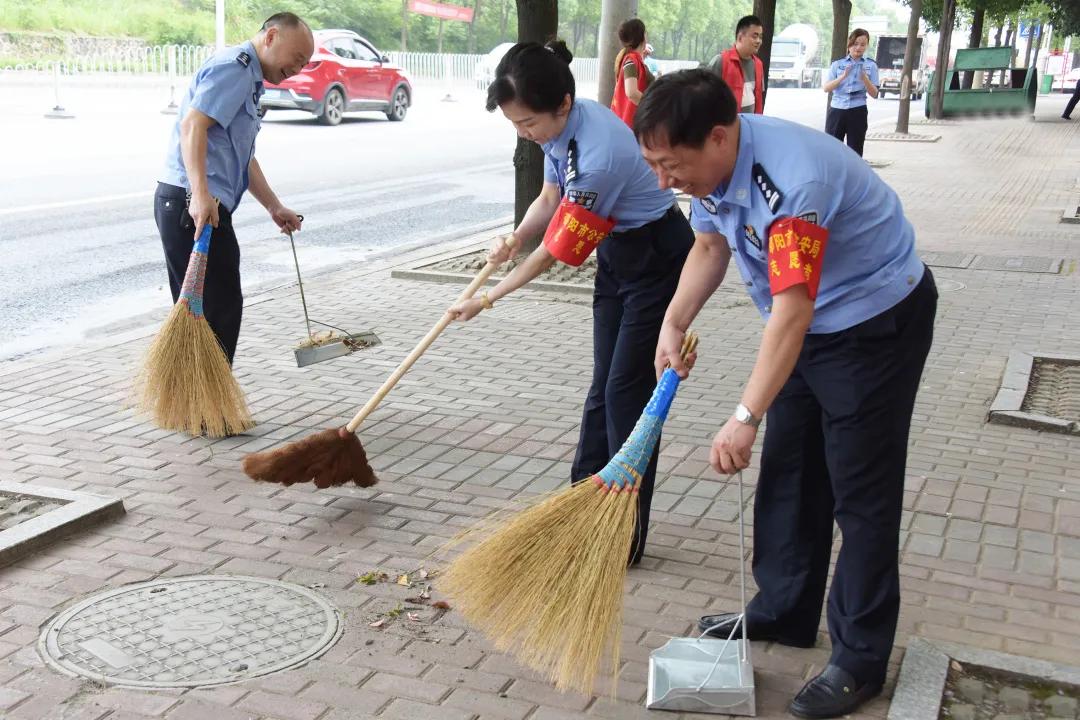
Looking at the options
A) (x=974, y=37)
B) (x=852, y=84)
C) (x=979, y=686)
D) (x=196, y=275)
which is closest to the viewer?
(x=979, y=686)

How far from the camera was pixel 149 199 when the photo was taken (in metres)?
12.8

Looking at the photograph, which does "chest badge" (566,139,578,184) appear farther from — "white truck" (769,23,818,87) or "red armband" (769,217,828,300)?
"white truck" (769,23,818,87)

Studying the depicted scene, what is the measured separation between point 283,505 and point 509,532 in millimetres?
1625

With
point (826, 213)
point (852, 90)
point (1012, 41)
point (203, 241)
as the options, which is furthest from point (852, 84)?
point (1012, 41)

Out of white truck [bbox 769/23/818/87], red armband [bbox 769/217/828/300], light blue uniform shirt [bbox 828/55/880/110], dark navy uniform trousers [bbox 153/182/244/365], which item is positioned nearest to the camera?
red armband [bbox 769/217/828/300]

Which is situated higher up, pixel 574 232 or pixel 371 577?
pixel 574 232

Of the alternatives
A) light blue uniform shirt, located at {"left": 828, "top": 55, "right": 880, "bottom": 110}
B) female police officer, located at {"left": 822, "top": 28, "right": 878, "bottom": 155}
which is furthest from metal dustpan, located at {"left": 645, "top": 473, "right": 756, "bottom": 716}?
light blue uniform shirt, located at {"left": 828, "top": 55, "right": 880, "bottom": 110}

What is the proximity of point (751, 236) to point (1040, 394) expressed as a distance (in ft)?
13.6

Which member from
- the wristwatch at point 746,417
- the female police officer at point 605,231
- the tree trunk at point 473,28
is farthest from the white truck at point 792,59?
the wristwatch at point 746,417

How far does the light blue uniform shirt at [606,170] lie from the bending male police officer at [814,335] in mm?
478

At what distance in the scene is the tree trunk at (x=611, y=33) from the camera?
1112cm

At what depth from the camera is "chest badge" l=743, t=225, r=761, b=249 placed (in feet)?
9.35

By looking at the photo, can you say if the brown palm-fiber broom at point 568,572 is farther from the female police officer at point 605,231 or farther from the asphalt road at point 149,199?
the asphalt road at point 149,199

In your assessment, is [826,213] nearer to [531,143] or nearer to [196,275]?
[196,275]
